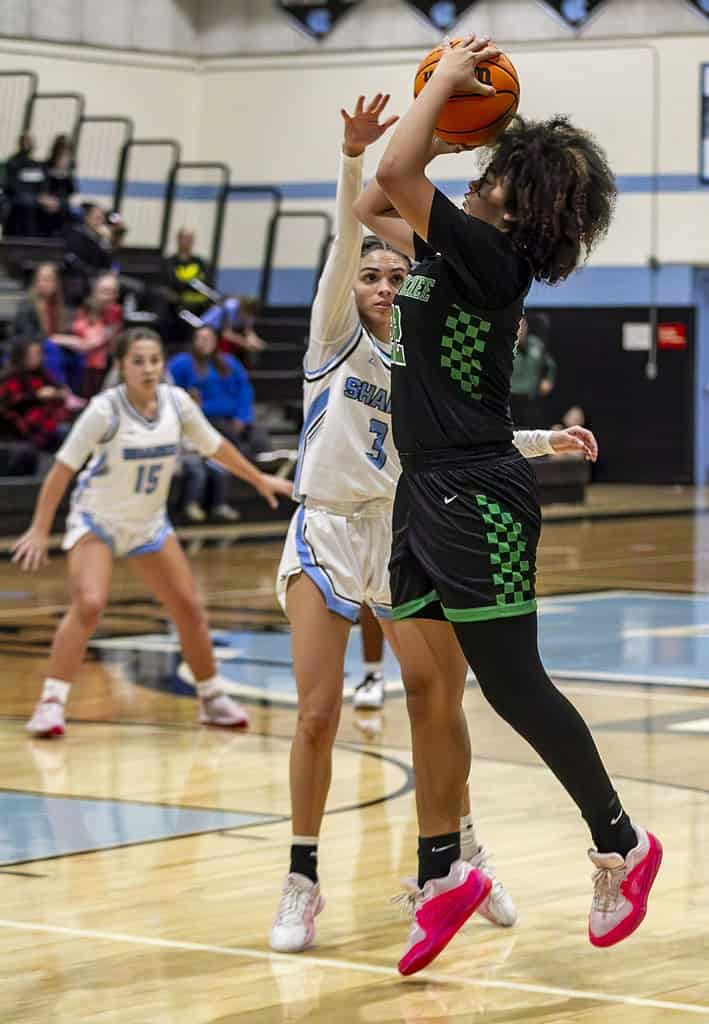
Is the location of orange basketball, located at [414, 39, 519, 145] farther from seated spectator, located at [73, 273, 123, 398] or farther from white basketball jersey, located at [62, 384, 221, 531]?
seated spectator, located at [73, 273, 123, 398]

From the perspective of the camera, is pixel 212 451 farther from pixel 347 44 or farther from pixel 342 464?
pixel 347 44

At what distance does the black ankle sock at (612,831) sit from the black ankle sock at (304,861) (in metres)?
0.78

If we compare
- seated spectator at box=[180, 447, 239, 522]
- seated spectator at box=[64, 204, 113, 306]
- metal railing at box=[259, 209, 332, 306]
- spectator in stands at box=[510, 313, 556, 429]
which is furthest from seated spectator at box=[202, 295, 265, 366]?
spectator in stands at box=[510, 313, 556, 429]

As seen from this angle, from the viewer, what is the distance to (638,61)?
23.2 metres

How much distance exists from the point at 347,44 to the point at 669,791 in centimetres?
1918

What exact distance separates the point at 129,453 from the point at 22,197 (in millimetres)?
11928

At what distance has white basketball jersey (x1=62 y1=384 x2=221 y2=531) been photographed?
7664 millimetres

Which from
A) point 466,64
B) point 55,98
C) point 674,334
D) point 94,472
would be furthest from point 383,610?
point 674,334

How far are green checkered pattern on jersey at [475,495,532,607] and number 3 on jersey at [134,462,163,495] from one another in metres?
3.76

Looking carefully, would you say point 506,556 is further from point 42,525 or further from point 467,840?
point 42,525

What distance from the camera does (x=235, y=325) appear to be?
19344 mm

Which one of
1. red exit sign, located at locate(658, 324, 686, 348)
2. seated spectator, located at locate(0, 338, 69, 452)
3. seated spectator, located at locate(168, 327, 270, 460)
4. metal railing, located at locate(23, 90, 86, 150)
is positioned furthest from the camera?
red exit sign, located at locate(658, 324, 686, 348)

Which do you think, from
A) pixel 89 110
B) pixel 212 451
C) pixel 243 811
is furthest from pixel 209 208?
pixel 243 811

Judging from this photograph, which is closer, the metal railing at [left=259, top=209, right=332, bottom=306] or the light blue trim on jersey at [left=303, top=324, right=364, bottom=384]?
the light blue trim on jersey at [left=303, top=324, right=364, bottom=384]
